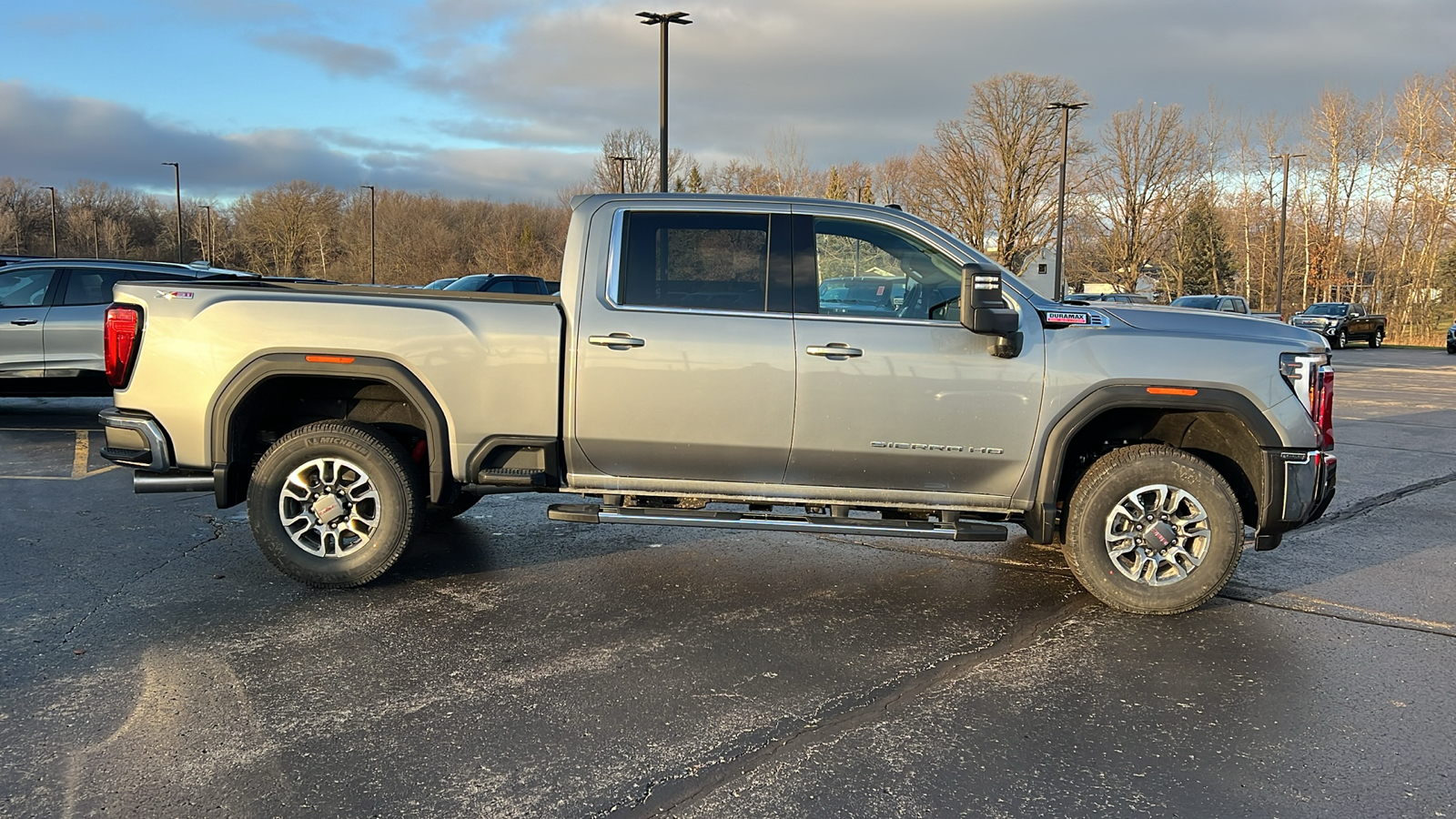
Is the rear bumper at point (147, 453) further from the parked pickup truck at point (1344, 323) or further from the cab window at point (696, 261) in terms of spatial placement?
the parked pickup truck at point (1344, 323)

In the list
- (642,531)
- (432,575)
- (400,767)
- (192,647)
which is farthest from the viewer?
(642,531)

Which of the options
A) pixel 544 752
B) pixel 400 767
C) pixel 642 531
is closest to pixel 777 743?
pixel 544 752

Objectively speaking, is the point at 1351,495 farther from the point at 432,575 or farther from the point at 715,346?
the point at 432,575

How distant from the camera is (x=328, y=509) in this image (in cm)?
503

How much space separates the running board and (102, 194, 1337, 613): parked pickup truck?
19mm

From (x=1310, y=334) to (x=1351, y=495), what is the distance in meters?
3.77

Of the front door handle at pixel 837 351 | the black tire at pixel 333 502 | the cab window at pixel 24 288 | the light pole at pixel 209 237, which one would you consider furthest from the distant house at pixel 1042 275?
the light pole at pixel 209 237

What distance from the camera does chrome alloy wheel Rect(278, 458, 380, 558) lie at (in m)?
5.04

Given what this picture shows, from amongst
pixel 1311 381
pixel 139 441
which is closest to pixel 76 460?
pixel 139 441

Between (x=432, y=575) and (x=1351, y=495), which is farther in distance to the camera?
(x=1351, y=495)

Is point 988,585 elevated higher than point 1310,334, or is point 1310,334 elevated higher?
point 1310,334

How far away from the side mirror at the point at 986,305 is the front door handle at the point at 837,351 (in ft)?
1.83

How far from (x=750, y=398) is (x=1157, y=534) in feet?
7.04

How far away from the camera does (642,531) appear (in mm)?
6578
